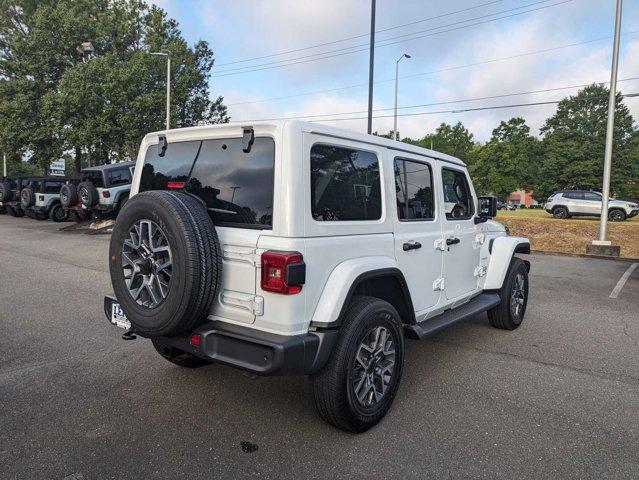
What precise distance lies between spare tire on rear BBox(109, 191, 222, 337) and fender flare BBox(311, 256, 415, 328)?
65cm

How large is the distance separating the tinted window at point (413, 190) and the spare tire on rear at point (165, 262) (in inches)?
59.9

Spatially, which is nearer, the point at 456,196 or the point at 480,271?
the point at 456,196

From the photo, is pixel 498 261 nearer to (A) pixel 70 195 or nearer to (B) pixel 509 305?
(B) pixel 509 305

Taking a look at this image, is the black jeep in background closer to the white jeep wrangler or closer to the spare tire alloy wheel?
the white jeep wrangler

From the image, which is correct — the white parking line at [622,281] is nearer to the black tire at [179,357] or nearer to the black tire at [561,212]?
the black tire at [179,357]

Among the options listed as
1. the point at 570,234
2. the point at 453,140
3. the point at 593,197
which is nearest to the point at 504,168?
the point at 453,140

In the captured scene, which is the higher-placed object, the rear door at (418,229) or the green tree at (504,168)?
the green tree at (504,168)

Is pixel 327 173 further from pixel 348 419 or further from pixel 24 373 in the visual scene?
pixel 24 373

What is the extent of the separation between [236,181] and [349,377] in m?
1.41

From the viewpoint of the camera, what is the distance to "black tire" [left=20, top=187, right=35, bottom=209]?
20.3 metres

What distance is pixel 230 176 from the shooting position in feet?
9.66

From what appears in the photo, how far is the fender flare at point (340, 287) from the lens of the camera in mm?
2754

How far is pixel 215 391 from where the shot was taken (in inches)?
140

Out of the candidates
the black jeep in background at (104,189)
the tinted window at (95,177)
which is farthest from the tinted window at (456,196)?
the tinted window at (95,177)
